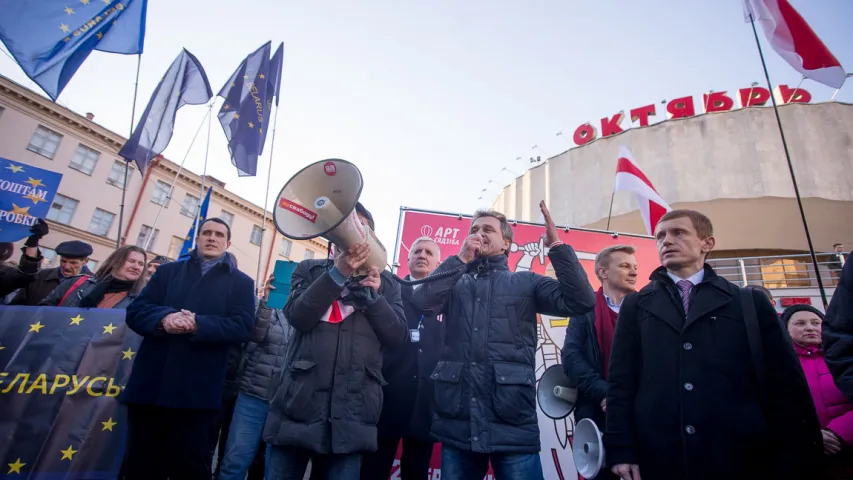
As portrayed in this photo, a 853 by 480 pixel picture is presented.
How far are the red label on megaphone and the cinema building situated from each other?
16215 millimetres

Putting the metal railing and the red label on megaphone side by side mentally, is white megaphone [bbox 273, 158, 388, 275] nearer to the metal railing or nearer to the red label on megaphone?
the red label on megaphone

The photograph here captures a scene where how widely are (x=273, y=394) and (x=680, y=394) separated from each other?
6.53 feet

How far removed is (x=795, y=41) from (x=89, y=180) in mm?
31451

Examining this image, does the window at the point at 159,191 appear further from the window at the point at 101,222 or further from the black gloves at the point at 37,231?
the black gloves at the point at 37,231

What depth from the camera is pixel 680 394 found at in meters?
1.77

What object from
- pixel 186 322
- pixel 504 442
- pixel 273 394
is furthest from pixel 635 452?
pixel 186 322

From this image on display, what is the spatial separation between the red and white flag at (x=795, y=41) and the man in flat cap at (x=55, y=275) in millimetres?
8748

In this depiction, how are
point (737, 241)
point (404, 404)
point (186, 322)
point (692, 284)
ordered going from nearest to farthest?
point (692, 284) < point (186, 322) < point (404, 404) < point (737, 241)

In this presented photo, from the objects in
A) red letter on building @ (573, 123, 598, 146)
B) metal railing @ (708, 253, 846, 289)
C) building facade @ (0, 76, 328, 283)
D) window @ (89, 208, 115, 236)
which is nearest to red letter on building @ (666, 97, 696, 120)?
red letter on building @ (573, 123, 598, 146)

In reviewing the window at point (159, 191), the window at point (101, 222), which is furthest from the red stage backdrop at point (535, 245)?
the window at point (159, 191)

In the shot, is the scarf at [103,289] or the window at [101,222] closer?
the scarf at [103,289]

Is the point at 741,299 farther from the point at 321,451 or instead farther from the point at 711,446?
the point at 321,451

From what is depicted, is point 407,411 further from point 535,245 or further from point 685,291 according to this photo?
point 535,245

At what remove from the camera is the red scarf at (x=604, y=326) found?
2.82 metres
